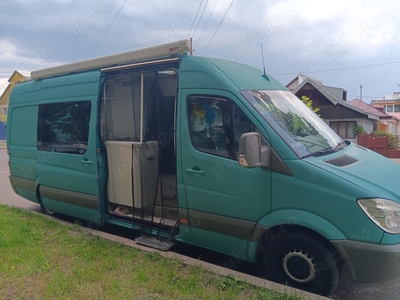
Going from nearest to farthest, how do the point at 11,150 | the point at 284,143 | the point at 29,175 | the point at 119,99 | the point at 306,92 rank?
the point at 284,143 → the point at 119,99 → the point at 29,175 → the point at 11,150 → the point at 306,92

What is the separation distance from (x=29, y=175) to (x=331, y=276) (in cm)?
535

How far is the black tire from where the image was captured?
3.34 metres

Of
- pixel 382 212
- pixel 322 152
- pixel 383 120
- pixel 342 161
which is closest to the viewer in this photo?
pixel 382 212

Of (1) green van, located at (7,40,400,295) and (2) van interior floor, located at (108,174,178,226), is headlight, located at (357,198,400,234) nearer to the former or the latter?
(1) green van, located at (7,40,400,295)

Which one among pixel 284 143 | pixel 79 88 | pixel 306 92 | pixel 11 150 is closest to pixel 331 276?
pixel 284 143

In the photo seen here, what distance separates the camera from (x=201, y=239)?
13.6 ft

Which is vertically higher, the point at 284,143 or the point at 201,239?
the point at 284,143

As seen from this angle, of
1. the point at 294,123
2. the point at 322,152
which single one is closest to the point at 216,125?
the point at 294,123

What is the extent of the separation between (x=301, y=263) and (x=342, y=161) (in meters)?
1.12

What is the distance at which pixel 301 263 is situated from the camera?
11.4ft

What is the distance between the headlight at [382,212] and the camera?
3.04m

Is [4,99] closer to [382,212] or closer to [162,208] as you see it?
[162,208]

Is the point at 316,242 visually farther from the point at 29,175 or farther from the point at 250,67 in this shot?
the point at 29,175

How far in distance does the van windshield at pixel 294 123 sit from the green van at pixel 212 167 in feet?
0.06
